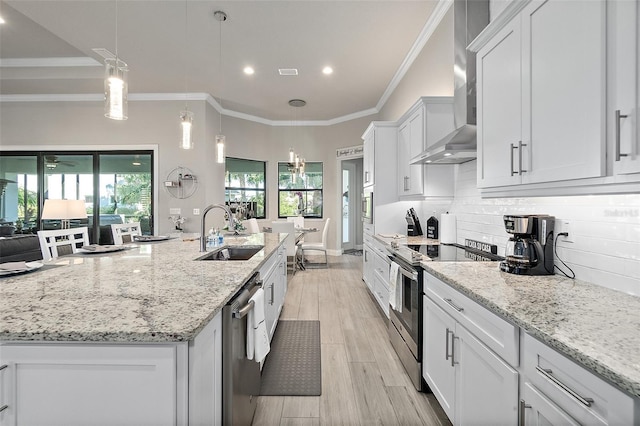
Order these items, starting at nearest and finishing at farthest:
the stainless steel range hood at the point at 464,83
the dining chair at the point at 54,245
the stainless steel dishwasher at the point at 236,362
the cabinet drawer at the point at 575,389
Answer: the cabinet drawer at the point at 575,389 → the stainless steel dishwasher at the point at 236,362 → the stainless steel range hood at the point at 464,83 → the dining chair at the point at 54,245

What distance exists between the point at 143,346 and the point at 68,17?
13.8 feet

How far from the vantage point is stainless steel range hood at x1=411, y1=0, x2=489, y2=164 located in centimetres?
224

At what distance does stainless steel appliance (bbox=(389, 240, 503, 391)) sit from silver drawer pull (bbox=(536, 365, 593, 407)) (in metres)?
1.11

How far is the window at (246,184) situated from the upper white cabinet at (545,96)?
18.3 ft

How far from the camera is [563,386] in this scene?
2.97ft

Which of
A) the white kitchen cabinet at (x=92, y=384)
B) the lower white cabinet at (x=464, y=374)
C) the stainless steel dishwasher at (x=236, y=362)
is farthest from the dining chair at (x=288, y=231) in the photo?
the white kitchen cabinet at (x=92, y=384)

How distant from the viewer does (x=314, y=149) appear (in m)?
7.73

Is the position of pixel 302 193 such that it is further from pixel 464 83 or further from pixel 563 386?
pixel 563 386

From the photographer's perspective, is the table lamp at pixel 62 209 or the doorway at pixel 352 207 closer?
the table lamp at pixel 62 209

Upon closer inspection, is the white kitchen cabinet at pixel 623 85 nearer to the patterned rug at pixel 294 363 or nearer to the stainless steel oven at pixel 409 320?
the stainless steel oven at pixel 409 320

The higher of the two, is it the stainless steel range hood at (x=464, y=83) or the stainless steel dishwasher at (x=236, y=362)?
the stainless steel range hood at (x=464, y=83)

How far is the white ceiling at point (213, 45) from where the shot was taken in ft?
10.9

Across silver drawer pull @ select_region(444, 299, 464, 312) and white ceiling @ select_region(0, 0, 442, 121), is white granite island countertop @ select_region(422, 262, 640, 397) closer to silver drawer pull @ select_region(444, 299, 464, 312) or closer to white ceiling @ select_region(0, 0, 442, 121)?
silver drawer pull @ select_region(444, 299, 464, 312)

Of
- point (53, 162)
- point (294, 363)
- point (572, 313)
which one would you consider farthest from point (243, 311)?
point (53, 162)
